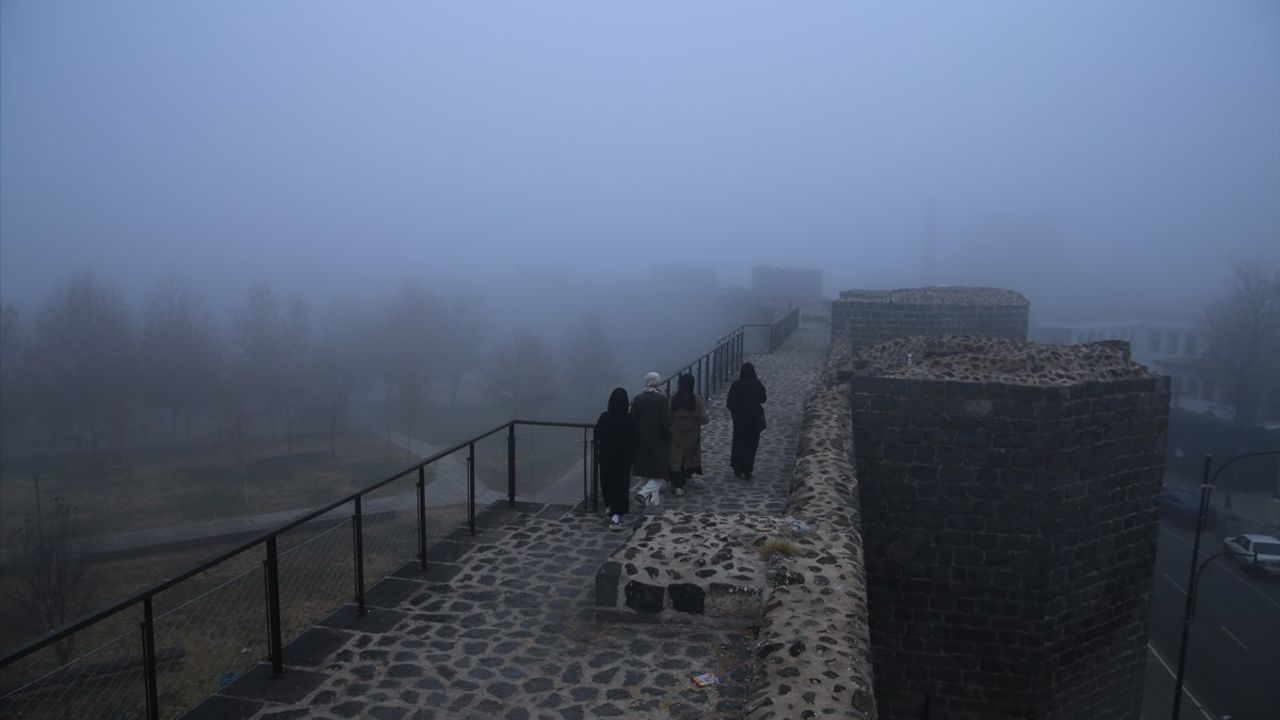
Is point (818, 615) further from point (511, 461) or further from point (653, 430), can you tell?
point (511, 461)

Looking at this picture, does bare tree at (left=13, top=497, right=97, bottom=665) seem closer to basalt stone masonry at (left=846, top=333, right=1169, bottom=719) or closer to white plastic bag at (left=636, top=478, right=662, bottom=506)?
white plastic bag at (left=636, top=478, right=662, bottom=506)

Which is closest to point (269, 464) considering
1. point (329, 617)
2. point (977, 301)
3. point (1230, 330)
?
point (977, 301)

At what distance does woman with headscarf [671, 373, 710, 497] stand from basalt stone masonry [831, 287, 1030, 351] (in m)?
9.84

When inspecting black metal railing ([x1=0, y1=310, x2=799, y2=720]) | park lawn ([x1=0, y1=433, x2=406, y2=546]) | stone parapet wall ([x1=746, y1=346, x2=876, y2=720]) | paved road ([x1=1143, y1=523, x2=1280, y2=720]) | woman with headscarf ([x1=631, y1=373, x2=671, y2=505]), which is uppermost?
woman with headscarf ([x1=631, y1=373, x2=671, y2=505])

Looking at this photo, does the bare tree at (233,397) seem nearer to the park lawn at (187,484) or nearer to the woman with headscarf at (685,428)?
the park lawn at (187,484)

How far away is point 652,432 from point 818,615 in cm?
374

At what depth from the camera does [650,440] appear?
27.1 ft

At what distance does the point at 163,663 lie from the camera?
1052cm

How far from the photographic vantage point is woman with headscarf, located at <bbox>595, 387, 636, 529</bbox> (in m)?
7.82

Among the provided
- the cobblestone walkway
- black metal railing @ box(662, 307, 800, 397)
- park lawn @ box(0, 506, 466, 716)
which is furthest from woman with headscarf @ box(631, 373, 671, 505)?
black metal railing @ box(662, 307, 800, 397)

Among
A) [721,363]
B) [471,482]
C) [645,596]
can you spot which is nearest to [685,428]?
[471,482]

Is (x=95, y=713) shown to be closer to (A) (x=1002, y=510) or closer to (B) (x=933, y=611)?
(B) (x=933, y=611)

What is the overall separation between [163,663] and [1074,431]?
38.0 ft

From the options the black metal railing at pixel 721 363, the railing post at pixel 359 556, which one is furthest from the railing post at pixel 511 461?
the black metal railing at pixel 721 363
